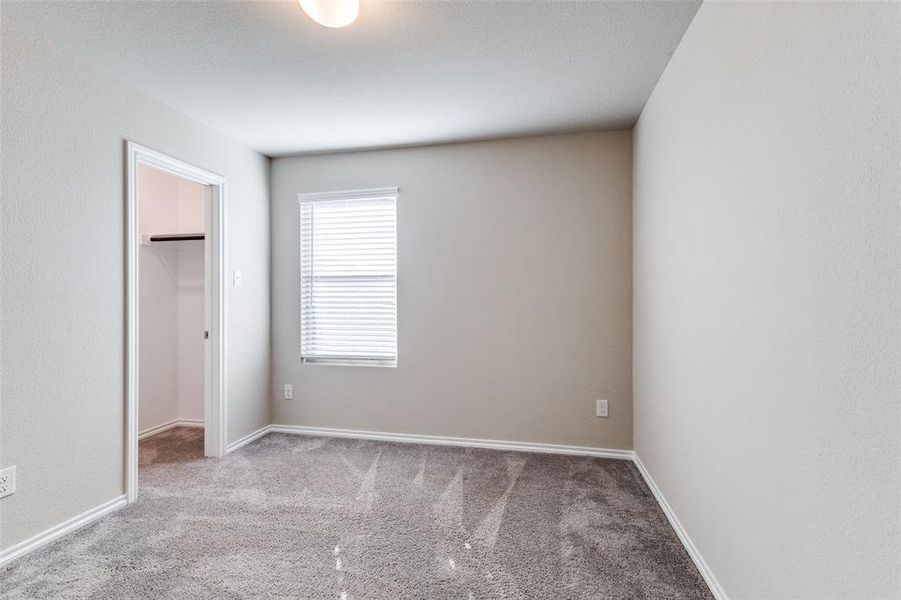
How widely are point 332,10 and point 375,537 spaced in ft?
7.78

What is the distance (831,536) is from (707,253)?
112cm

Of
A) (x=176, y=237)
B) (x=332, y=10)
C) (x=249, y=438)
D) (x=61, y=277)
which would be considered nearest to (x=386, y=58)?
(x=332, y=10)

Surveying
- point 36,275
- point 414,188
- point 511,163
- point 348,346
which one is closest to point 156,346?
point 348,346

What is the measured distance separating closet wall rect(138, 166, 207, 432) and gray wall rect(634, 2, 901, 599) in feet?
13.4

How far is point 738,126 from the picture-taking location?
155 cm

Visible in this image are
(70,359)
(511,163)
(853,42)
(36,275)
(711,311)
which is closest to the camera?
(853,42)

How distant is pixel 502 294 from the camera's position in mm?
3490

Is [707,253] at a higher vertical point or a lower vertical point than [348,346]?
higher

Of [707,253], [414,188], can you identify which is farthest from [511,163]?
[707,253]

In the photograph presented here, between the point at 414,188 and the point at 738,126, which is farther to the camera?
the point at 414,188

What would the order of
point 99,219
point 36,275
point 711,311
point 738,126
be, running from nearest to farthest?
point 738,126 < point 711,311 < point 36,275 < point 99,219

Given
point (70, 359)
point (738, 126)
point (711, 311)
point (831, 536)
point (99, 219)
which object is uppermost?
point (738, 126)

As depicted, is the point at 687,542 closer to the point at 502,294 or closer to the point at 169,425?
the point at 502,294

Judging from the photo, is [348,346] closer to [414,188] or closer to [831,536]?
[414,188]
